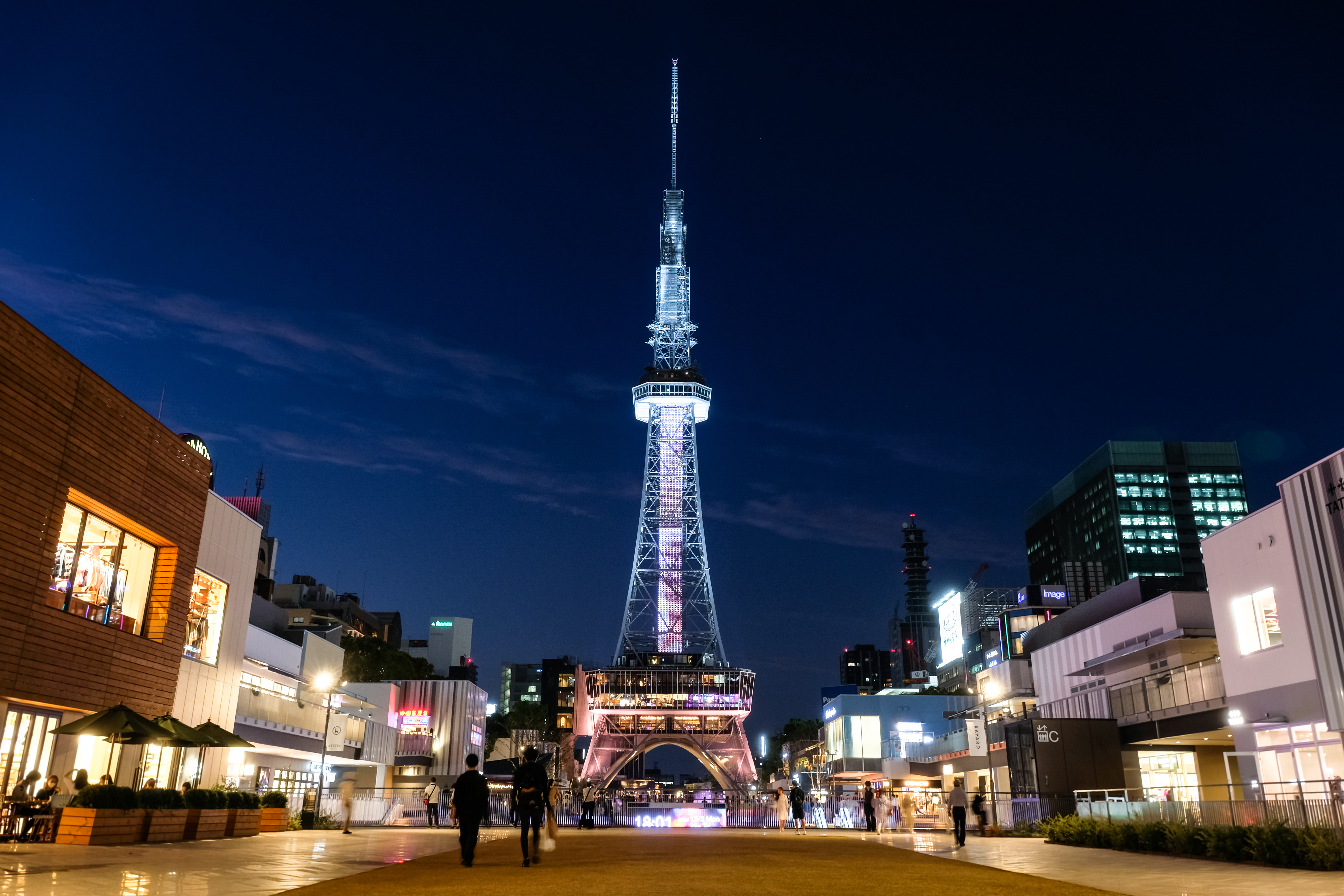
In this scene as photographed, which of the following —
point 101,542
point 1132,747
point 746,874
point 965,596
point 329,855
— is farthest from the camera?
point 965,596

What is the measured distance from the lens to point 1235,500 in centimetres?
19075

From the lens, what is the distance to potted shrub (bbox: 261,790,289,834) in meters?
28.7

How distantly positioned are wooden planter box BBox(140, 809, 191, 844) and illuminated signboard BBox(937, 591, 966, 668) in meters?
97.7

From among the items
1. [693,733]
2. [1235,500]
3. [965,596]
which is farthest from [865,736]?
[1235,500]

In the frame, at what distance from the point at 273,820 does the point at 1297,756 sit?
32.3m

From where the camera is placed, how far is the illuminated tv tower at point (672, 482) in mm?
150500

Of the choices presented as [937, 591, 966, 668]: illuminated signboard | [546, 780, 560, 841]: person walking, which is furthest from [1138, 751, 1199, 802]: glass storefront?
[937, 591, 966, 668]: illuminated signboard

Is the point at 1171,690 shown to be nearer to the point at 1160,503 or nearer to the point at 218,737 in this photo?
the point at 218,737

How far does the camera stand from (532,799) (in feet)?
54.5

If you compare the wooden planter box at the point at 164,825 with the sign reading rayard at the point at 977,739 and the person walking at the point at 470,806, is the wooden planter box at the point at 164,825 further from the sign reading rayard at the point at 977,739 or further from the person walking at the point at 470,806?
the sign reading rayard at the point at 977,739

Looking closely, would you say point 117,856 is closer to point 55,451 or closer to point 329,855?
point 329,855

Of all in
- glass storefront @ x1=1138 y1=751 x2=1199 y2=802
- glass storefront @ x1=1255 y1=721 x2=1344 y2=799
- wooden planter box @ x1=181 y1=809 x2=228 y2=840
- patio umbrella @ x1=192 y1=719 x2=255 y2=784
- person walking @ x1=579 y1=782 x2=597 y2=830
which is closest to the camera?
wooden planter box @ x1=181 y1=809 x2=228 y2=840

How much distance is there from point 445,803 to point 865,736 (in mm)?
55749

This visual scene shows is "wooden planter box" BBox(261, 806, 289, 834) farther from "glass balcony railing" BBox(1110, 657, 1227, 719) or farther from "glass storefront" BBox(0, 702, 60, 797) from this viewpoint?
"glass balcony railing" BBox(1110, 657, 1227, 719)
